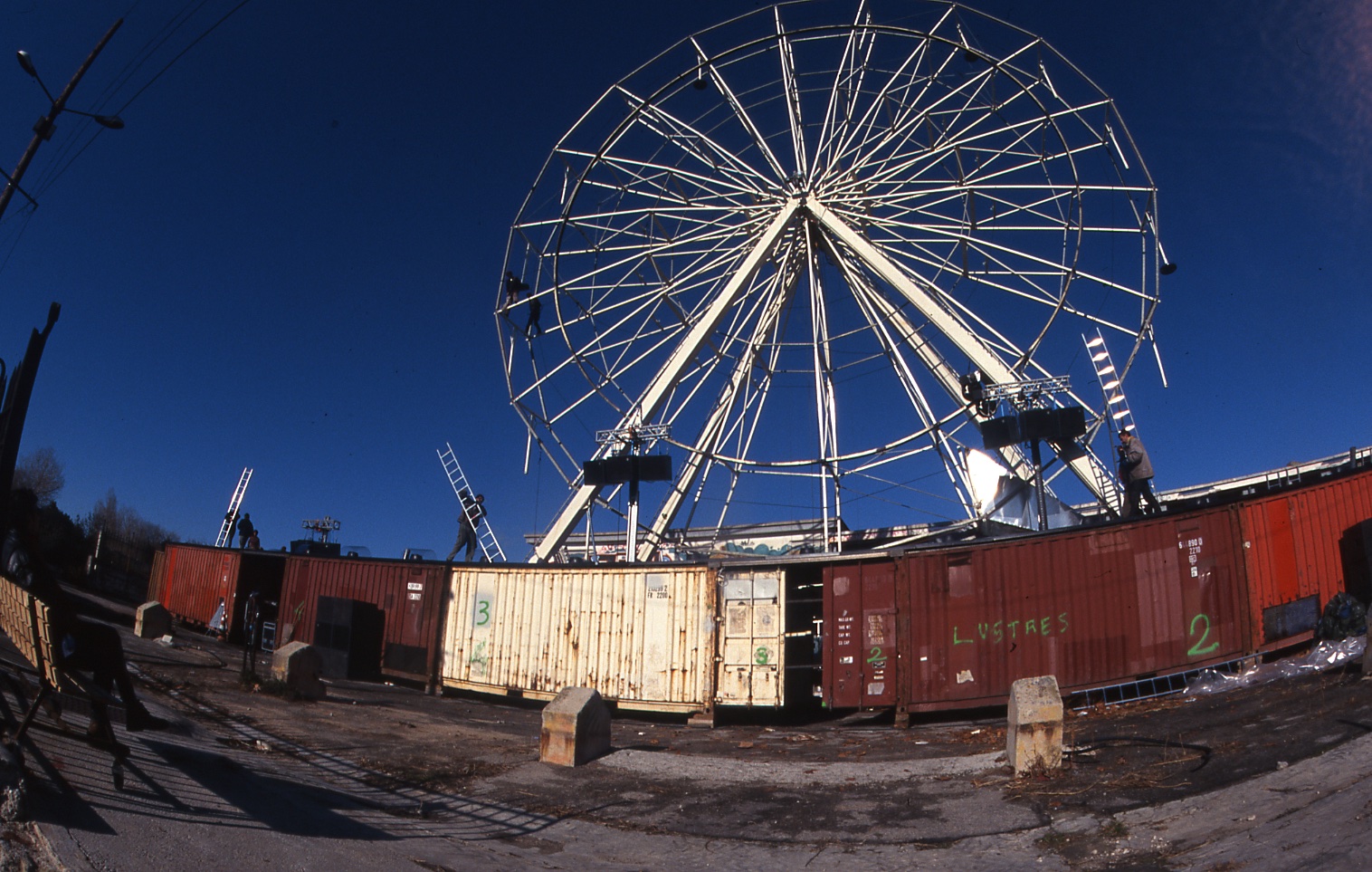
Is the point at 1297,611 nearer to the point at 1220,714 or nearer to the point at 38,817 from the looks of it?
the point at 1220,714

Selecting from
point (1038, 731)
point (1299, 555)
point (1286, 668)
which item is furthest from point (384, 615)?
point (1299, 555)

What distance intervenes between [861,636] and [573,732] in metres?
6.52

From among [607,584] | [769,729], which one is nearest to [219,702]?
[607,584]

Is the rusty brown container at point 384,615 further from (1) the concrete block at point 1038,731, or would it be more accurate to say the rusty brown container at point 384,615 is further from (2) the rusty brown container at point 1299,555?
(2) the rusty brown container at point 1299,555

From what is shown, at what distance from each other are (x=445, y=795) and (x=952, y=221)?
61.5ft

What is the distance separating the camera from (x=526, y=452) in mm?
22875

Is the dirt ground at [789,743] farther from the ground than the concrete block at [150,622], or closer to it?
closer to it

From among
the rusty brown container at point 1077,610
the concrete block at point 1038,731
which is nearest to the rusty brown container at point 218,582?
the rusty brown container at point 1077,610

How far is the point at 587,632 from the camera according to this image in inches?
709

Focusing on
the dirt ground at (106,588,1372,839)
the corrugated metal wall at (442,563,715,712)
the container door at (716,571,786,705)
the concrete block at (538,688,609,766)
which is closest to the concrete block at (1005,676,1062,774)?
Result: the dirt ground at (106,588,1372,839)

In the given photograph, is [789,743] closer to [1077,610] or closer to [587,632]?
[1077,610]

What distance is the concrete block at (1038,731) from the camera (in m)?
8.96

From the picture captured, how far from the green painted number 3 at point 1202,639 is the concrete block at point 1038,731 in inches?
236

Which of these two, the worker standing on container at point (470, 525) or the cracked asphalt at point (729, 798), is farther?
the worker standing on container at point (470, 525)
